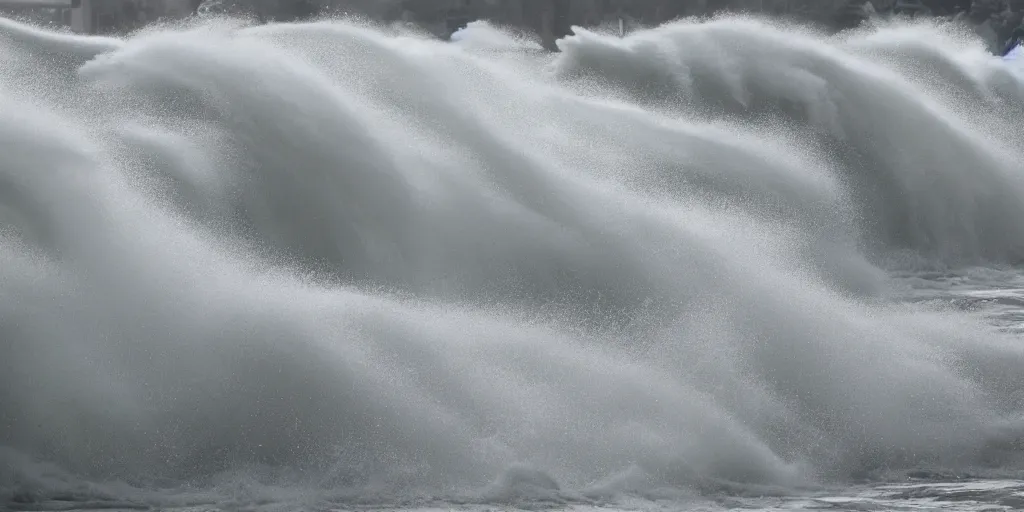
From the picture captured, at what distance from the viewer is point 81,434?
28.9 ft

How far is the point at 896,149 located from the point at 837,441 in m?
13.1

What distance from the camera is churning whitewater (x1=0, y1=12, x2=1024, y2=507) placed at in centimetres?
877

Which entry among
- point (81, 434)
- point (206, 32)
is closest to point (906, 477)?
point (81, 434)

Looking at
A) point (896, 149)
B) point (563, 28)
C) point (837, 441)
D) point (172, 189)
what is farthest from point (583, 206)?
point (563, 28)

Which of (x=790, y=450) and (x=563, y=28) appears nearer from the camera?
(x=790, y=450)

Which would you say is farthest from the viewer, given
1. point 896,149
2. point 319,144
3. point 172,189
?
point 896,149

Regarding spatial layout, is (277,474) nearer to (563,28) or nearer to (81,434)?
(81,434)

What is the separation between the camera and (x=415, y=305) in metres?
11.4

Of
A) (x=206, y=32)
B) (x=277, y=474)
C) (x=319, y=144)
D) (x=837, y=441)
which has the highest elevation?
(x=206, y=32)

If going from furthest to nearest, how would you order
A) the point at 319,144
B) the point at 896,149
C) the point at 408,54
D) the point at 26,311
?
1. the point at 896,149
2. the point at 408,54
3. the point at 319,144
4. the point at 26,311

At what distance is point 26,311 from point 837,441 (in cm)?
421

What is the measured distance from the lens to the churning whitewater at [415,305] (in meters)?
8.77

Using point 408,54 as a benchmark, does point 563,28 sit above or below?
above

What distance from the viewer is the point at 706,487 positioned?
854 cm
